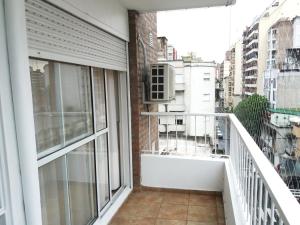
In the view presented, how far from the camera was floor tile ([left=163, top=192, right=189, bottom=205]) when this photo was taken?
3.26 meters

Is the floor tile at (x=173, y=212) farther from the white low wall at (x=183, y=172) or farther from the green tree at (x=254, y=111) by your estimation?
the green tree at (x=254, y=111)

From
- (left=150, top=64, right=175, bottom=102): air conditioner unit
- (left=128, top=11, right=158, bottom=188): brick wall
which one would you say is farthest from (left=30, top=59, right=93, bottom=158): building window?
(left=150, top=64, right=175, bottom=102): air conditioner unit

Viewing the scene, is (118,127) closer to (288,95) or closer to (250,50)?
(250,50)

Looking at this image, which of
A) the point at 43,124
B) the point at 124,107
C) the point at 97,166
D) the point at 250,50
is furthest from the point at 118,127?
the point at 250,50

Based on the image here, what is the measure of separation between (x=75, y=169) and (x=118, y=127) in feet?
4.11

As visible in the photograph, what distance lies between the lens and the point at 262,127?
5.14 ft

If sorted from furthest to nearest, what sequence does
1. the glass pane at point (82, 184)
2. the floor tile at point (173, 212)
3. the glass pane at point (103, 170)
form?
the floor tile at point (173, 212), the glass pane at point (103, 170), the glass pane at point (82, 184)

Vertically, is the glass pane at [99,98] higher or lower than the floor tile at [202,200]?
higher

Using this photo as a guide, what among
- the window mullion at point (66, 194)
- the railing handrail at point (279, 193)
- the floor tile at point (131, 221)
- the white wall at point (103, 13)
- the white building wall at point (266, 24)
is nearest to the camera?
the railing handrail at point (279, 193)

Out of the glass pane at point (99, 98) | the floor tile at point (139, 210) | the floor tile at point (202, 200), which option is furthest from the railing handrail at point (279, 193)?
the floor tile at point (202, 200)

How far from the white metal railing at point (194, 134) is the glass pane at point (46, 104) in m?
1.82

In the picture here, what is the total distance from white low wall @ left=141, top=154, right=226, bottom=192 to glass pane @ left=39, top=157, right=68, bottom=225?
1.73 metres

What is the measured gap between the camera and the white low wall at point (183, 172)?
11.1 feet

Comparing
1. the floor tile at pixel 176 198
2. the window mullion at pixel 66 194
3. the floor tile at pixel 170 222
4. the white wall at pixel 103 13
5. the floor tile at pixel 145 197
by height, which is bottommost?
the floor tile at pixel 170 222
